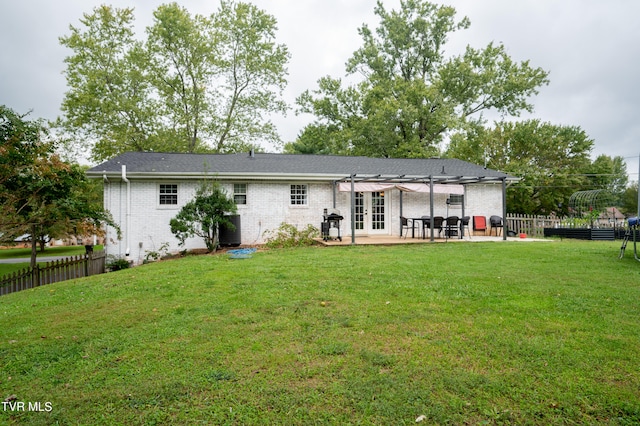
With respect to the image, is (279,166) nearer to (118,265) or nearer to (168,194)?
(168,194)

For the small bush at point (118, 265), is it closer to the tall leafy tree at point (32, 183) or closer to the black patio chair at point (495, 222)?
the tall leafy tree at point (32, 183)

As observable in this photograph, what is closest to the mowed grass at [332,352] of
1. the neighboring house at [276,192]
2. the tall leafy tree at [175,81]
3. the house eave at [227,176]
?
the neighboring house at [276,192]

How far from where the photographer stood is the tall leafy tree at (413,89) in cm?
2742

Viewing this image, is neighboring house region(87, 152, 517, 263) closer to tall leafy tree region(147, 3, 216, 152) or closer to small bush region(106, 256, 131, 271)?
small bush region(106, 256, 131, 271)

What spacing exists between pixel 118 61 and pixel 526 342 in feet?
100

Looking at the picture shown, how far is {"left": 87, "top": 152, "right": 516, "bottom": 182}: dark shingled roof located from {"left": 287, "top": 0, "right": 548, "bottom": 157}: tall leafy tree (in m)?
9.55

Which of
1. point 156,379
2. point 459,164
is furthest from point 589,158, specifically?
point 156,379

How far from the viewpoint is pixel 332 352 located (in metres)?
3.30

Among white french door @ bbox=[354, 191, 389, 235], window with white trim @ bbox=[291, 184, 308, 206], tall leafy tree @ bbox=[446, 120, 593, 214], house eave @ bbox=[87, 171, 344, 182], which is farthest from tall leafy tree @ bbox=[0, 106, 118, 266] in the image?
tall leafy tree @ bbox=[446, 120, 593, 214]

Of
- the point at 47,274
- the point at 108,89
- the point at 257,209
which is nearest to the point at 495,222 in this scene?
the point at 257,209

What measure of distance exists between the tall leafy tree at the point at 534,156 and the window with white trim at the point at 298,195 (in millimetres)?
17482

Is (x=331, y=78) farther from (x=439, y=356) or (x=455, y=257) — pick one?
(x=439, y=356)

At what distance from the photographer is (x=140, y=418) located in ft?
7.70

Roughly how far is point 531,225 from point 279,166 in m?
12.9
